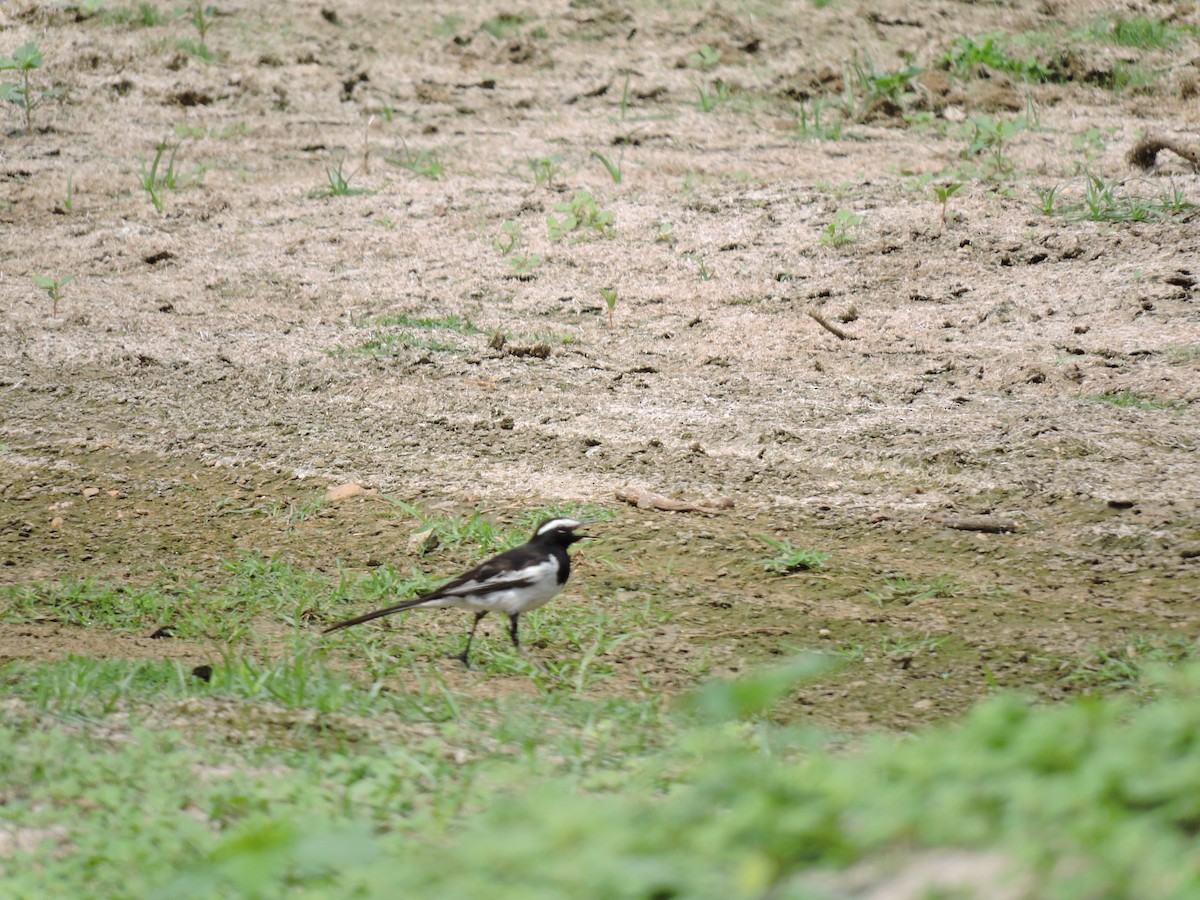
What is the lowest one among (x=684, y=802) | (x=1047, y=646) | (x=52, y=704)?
(x=1047, y=646)

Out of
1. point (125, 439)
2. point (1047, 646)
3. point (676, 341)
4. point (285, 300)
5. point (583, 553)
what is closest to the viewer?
point (1047, 646)

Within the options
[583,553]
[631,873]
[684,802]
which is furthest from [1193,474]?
[631,873]

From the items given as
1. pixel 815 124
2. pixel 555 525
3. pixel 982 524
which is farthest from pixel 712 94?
pixel 555 525

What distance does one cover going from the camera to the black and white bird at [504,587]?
4.84m

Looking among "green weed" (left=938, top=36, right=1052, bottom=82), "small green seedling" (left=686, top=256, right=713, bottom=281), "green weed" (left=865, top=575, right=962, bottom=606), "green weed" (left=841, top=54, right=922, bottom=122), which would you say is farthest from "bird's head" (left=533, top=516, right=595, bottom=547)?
"green weed" (left=938, top=36, right=1052, bottom=82)

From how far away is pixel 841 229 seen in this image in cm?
892

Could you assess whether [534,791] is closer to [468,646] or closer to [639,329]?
[468,646]

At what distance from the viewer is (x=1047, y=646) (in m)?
4.89

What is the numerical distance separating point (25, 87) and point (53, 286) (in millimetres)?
3642

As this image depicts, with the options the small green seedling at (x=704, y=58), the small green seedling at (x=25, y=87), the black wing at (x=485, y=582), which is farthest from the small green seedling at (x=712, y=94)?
the black wing at (x=485, y=582)

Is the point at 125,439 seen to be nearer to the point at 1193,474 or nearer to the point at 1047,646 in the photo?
the point at 1047,646

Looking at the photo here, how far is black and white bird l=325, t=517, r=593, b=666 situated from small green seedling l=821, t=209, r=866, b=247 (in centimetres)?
451

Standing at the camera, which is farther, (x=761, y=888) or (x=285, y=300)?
(x=285, y=300)

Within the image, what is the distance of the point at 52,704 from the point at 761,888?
2.60 meters
